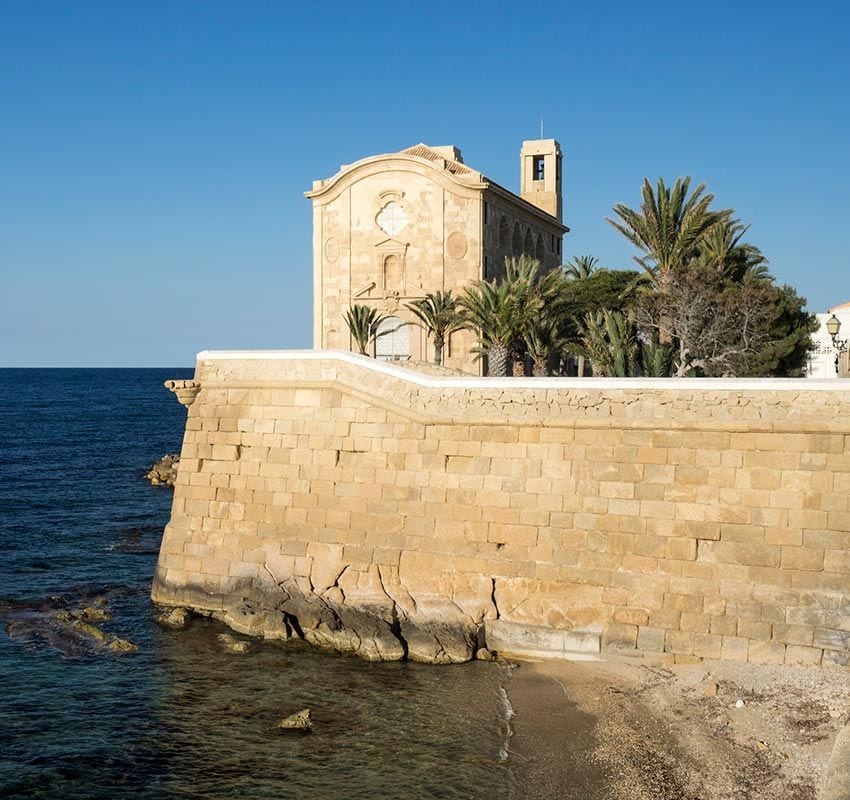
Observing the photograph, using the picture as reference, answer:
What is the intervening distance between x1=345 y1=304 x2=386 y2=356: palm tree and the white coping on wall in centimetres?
1053

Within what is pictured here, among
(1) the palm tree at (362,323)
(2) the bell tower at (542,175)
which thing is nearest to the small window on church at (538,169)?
(2) the bell tower at (542,175)

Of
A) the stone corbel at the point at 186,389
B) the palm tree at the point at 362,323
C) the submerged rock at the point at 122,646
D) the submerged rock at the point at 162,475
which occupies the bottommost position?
the submerged rock at the point at 122,646

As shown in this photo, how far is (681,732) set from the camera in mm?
11258

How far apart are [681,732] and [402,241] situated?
67.7ft

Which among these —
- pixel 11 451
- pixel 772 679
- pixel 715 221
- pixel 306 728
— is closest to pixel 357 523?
pixel 306 728

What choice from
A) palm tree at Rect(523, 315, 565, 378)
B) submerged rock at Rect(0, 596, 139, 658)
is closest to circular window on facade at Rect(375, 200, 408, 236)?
palm tree at Rect(523, 315, 565, 378)

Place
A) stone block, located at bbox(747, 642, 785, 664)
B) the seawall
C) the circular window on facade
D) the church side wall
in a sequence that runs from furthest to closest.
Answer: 1. the church side wall
2. the circular window on facade
3. the seawall
4. stone block, located at bbox(747, 642, 785, 664)

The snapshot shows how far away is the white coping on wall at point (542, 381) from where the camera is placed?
13.2 metres

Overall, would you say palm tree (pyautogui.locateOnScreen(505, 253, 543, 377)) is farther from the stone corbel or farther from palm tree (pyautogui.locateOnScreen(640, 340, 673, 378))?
the stone corbel

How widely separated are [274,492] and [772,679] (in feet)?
28.1

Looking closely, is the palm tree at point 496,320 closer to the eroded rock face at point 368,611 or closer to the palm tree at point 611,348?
the palm tree at point 611,348

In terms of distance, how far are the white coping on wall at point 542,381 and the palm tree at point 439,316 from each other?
10286 millimetres

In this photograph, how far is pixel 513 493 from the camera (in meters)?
14.6

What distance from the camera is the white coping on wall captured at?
43.2ft
